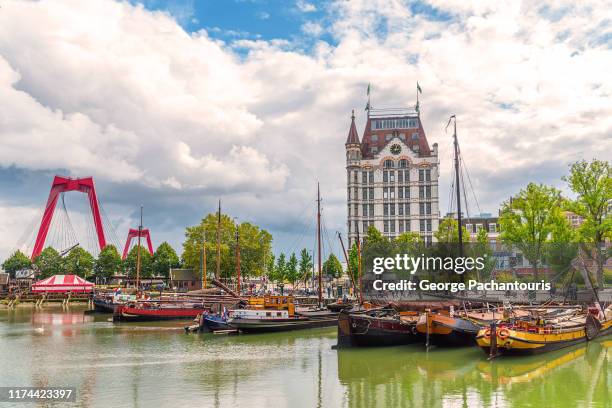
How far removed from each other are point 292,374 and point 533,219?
3682 cm

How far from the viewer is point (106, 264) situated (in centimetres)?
10350

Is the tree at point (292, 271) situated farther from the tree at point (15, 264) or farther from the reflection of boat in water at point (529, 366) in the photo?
the reflection of boat in water at point (529, 366)

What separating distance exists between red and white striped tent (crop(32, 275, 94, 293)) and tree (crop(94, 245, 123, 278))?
48.7ft

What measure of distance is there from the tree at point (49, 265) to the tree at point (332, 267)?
162ft

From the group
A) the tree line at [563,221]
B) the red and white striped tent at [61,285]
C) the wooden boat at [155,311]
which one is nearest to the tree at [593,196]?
the tree line at [563,221]

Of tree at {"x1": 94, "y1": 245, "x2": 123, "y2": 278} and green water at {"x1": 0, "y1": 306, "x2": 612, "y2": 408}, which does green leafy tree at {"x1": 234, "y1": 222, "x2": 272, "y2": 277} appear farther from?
green water at {"x1": 0, "y1": 306, "x2": 612, "y2": 408}

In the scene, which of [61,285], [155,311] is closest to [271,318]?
[155,311]

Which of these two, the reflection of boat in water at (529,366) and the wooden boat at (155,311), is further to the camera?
the wooden boat at (155,311)

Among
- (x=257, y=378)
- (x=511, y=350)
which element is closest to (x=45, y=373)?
(x=257, y=378)

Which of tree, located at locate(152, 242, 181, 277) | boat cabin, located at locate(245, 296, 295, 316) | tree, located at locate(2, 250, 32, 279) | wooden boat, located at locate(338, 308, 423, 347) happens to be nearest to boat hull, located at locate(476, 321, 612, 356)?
wooden boat, located at locate(338, 308, 423, 347)

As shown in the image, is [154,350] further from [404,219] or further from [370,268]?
[404,219]

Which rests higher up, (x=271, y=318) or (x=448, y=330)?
(x=448, y=330)

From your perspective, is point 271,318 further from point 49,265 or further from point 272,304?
point 49,265

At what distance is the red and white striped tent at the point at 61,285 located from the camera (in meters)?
85.2
